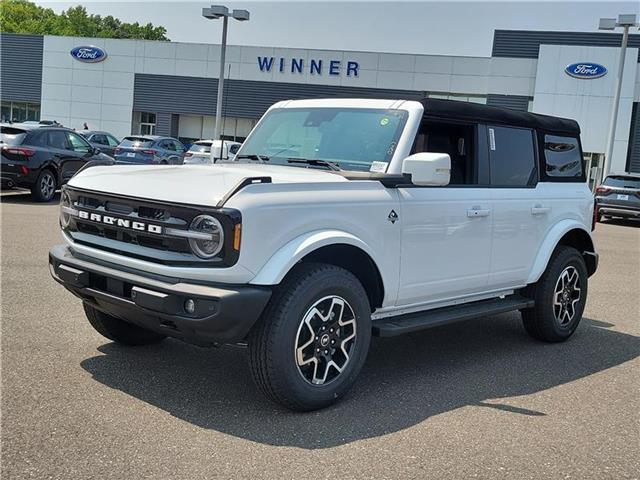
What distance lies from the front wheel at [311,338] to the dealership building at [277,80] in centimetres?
3284

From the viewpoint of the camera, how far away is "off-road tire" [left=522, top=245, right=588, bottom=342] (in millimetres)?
6113

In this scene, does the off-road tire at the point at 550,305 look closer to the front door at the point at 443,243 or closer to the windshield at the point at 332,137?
the front door at the point at 443,243

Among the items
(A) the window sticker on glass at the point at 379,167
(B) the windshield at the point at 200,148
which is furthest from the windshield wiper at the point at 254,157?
(B) the windshield at the point at 200,148

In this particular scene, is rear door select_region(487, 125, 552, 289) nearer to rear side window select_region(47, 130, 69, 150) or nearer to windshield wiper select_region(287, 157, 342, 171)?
windshield wiper select_region(287, 157, 342, 171)

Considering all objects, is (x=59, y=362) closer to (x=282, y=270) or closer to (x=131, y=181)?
(x=131, y=181)

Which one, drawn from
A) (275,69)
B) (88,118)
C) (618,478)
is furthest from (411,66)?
(618,478)

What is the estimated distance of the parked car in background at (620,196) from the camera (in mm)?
20188

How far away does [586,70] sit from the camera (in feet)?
120

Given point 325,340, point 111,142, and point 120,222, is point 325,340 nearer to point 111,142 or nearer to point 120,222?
point 120,222

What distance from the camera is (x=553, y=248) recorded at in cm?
608

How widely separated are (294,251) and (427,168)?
1154mm

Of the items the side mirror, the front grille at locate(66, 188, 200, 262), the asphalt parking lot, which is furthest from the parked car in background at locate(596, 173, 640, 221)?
the front grille at locate(66, 188, 200, 262)

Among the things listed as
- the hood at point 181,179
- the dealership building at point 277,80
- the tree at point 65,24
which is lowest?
the hood at point 181,179

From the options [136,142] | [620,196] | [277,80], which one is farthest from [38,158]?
[277,80]
